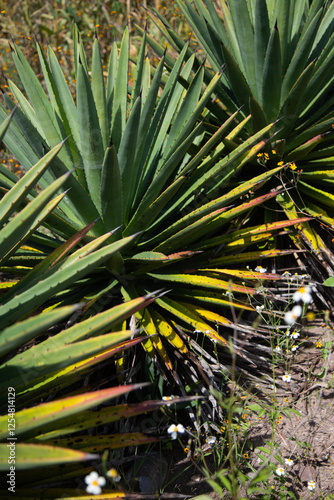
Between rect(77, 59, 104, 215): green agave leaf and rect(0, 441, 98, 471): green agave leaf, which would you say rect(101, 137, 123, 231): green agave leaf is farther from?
rect(0, 441, 98, 471): green agave leaf

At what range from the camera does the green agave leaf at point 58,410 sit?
113cm

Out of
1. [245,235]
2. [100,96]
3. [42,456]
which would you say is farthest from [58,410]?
[100,96]

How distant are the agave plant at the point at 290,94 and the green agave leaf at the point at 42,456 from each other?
1732mm

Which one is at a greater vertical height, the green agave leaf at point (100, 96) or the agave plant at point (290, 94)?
the green agave leaf at point (100, 96)

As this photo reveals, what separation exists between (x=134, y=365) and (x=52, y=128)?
1183mm

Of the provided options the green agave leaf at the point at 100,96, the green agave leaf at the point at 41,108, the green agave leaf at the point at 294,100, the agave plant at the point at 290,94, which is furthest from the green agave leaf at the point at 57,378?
the green agave leaf at the point at 294,100

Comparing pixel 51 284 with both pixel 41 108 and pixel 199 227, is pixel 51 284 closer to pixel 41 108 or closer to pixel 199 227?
pixel 199 227

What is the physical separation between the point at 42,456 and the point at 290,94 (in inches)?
82.4

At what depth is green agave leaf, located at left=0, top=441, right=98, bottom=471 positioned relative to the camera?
103 cm

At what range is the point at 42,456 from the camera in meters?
1.04

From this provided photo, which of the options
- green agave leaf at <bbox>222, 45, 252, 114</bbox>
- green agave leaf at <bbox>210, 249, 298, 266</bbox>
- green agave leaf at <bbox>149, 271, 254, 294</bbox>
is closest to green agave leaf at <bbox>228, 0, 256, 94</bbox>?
green agave leaf at <bbox>222, 45, 252, 114</bbox>

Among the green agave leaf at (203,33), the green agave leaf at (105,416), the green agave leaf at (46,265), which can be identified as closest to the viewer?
the green agave leaf at (105,416)

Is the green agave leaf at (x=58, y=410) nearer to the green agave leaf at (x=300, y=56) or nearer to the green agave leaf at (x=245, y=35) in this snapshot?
the green agave leaf at (x=300, y=56)

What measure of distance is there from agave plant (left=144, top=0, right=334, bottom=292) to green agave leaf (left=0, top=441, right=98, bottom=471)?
1732mm
